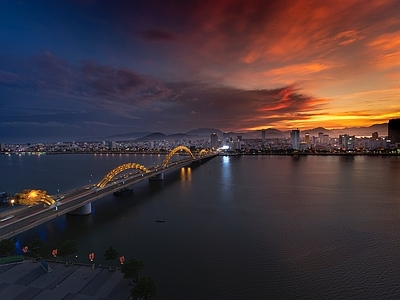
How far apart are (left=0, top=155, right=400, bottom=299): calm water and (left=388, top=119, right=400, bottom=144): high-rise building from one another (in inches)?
4560

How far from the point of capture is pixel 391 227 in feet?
54.7

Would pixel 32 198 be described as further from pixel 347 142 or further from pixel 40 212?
pixel 347 142

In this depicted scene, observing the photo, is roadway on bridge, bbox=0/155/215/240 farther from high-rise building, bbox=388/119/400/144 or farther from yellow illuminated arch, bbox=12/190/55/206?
high-rise building, bbox=388/119/400/144

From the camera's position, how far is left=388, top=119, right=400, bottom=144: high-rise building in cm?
12100

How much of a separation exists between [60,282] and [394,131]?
151 metres

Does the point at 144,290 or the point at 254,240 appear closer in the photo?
the point at 144,290

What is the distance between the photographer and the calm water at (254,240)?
10.5 metres

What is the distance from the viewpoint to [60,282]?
31.4 ft

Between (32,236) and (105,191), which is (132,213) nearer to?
(105,191)

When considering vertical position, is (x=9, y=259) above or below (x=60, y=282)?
above

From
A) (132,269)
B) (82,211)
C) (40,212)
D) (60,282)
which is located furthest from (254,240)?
(40,212)

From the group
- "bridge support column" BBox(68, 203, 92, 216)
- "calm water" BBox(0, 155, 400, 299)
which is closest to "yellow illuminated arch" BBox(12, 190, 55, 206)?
"calm water" BBox(0, 155, 400, 299)

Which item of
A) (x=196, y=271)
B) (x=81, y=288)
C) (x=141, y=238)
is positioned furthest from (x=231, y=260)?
(x=81, y=288)

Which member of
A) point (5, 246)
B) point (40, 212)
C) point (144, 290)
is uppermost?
point (40, 212)
